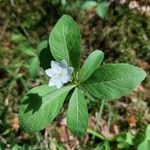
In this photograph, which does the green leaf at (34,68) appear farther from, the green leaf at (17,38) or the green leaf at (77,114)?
the green leaf at (77,114)

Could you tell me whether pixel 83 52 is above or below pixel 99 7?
below

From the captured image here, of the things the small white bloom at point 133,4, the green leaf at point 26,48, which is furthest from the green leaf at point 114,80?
the small white bloom at point 133,4

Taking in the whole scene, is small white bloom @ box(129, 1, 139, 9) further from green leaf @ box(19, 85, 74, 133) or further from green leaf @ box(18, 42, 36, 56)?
green leaf @ box(19, 85, 74, 133)

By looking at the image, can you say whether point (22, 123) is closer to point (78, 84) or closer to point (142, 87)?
point (78, 84)

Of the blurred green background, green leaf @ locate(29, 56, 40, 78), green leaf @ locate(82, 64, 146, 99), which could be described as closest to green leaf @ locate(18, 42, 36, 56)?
the blurred green background

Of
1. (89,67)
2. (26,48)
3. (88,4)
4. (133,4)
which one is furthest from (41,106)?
(133,4)

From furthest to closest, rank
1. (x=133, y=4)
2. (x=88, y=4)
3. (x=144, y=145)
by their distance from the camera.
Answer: (x=133, y=4), (x=88, y=4), (x=144, y=145)

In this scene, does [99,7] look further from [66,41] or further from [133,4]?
[66,41]
